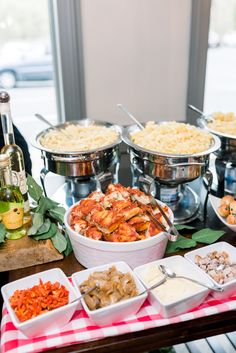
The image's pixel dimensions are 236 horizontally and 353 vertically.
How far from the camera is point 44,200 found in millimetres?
1030

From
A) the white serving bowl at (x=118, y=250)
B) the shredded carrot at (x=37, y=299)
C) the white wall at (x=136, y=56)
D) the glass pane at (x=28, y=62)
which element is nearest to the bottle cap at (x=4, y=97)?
the white serving bowl at (x=118, y=250)

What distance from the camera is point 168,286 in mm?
779

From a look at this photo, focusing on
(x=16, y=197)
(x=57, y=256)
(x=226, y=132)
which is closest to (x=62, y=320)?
(x=57, y=256)

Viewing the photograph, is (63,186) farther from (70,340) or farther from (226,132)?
(70,340)

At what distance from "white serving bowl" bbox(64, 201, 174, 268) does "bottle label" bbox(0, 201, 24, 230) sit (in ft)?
0.50

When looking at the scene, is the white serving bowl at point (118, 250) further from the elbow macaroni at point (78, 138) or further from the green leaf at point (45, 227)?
the elbow macaroni at point (78, 138)

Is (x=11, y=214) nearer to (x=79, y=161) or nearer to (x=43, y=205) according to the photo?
(x=43, y=205)

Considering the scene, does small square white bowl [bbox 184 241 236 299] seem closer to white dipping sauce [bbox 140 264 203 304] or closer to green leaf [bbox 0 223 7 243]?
white dipping sauce [bbox 140 264 203 304]

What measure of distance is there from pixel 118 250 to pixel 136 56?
1529mm

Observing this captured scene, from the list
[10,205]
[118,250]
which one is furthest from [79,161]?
[118,250]

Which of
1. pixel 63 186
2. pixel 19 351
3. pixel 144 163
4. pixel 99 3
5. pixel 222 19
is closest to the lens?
pixel 19 351

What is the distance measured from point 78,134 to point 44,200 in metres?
0.38

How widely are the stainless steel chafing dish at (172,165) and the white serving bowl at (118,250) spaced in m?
0.26

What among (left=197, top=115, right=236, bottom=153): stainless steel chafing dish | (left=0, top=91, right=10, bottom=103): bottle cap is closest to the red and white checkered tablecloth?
(left=0, top=91, right=10, bottom=103): bottle cap
